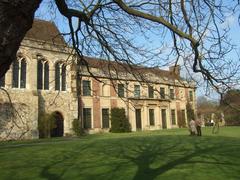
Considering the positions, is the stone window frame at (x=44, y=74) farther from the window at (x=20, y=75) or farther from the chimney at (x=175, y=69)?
the chimney at (x=175, y=69)

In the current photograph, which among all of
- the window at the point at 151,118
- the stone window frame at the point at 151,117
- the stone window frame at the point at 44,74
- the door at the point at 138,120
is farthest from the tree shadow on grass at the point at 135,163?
the window at the point at 151,118

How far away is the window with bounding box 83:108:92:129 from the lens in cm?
3934

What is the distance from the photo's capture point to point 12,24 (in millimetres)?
2625

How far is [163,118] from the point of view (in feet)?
166

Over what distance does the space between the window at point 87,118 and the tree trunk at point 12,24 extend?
36.8 metres

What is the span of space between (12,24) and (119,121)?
39.1 m

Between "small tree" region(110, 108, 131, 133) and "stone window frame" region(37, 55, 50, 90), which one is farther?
"small tree" region(110, 108, 131, 133)

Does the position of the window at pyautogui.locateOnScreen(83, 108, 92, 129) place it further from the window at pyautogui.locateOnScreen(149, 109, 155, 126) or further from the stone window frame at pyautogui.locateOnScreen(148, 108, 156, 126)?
the window at pyautogui.locateOnScreen(149, 109, 155, 126)

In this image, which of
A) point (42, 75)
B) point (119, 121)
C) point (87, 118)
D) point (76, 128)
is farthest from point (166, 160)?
point (119, 121)

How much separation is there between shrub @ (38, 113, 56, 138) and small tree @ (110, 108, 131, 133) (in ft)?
33.1

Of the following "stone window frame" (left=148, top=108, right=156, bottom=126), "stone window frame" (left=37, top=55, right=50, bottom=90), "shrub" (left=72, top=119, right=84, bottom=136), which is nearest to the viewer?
"stone window frame" (left=37, top=55, right=50, bottom=90)

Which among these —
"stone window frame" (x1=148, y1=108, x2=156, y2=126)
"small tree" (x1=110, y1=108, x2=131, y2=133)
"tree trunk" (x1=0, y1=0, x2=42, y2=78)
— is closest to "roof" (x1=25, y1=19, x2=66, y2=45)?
"tree trunk" (x1=0, y1=0, x2=42, y2=78)

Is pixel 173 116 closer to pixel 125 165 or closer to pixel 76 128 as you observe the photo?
pixel 76 128

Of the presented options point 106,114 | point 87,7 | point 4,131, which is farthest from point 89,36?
point 106,114
